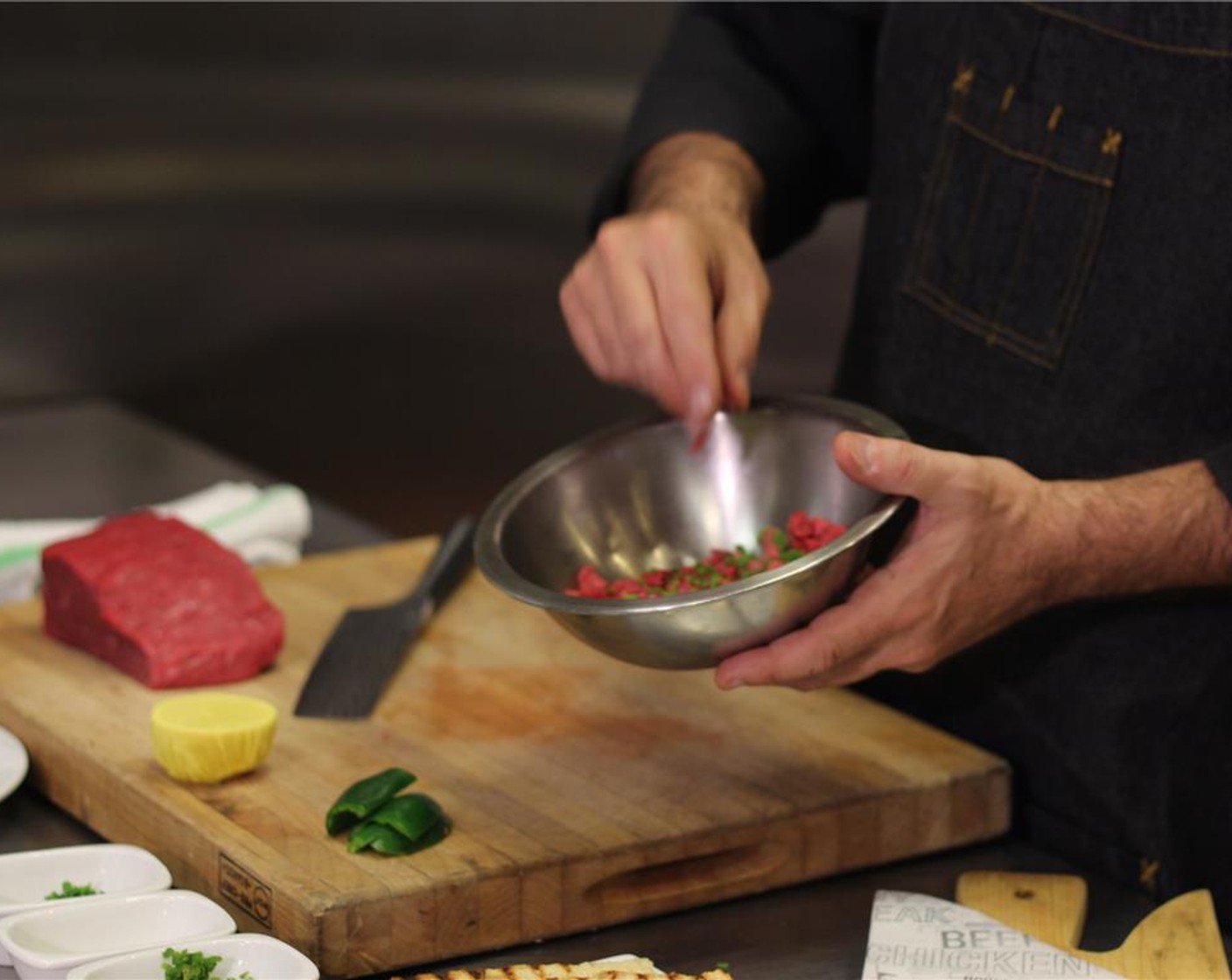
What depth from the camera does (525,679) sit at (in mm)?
1560

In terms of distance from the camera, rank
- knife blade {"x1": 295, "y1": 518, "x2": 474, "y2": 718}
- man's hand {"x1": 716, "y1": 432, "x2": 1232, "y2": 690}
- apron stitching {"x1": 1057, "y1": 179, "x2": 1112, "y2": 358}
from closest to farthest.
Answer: man's hand {"x1": 716, "y1": 432, "x2": 1232, "y2": 690}, apron stitching {"x1": 1057, "y1": 179, "x2": 1112, "y2": 358}, knife blade {"x1": 295, "y1": 518, "x2": 474, "y2": 718}

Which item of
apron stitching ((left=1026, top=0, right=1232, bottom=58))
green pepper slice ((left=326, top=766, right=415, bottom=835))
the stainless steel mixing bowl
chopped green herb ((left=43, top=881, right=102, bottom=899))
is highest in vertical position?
apron stitching ((left=1026, top=0, right=1232, bottom=58))

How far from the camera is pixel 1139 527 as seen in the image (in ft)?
4.01

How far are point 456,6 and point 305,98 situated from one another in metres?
0.26

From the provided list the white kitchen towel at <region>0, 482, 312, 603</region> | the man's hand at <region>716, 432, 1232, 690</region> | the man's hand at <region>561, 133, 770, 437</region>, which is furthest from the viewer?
the white kitchen towel at <region>0, 482, 312, 603</region>

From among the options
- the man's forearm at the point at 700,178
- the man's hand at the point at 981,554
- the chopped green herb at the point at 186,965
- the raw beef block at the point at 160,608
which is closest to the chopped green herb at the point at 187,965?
the chopped green herb at the point at 186,965

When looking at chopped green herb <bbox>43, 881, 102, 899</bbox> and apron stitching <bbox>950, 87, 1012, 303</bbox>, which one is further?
apron stitching <bbox>950, 87, 1012, 303</bbox>

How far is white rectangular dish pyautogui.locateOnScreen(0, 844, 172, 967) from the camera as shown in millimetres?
1199

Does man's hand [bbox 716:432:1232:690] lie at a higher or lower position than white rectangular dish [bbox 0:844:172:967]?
higher

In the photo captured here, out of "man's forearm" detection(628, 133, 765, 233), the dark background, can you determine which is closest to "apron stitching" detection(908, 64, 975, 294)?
"man's forearm" detection(628, 133, 765, 233)

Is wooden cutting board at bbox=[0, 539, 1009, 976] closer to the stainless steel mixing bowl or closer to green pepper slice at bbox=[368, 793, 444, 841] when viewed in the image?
green pepper slice at bbox=[368, 793, 444, 841]

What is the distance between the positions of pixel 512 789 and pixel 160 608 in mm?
370

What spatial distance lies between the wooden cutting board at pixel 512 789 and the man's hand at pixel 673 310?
0.85 feet

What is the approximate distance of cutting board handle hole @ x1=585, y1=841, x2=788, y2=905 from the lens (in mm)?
1286
